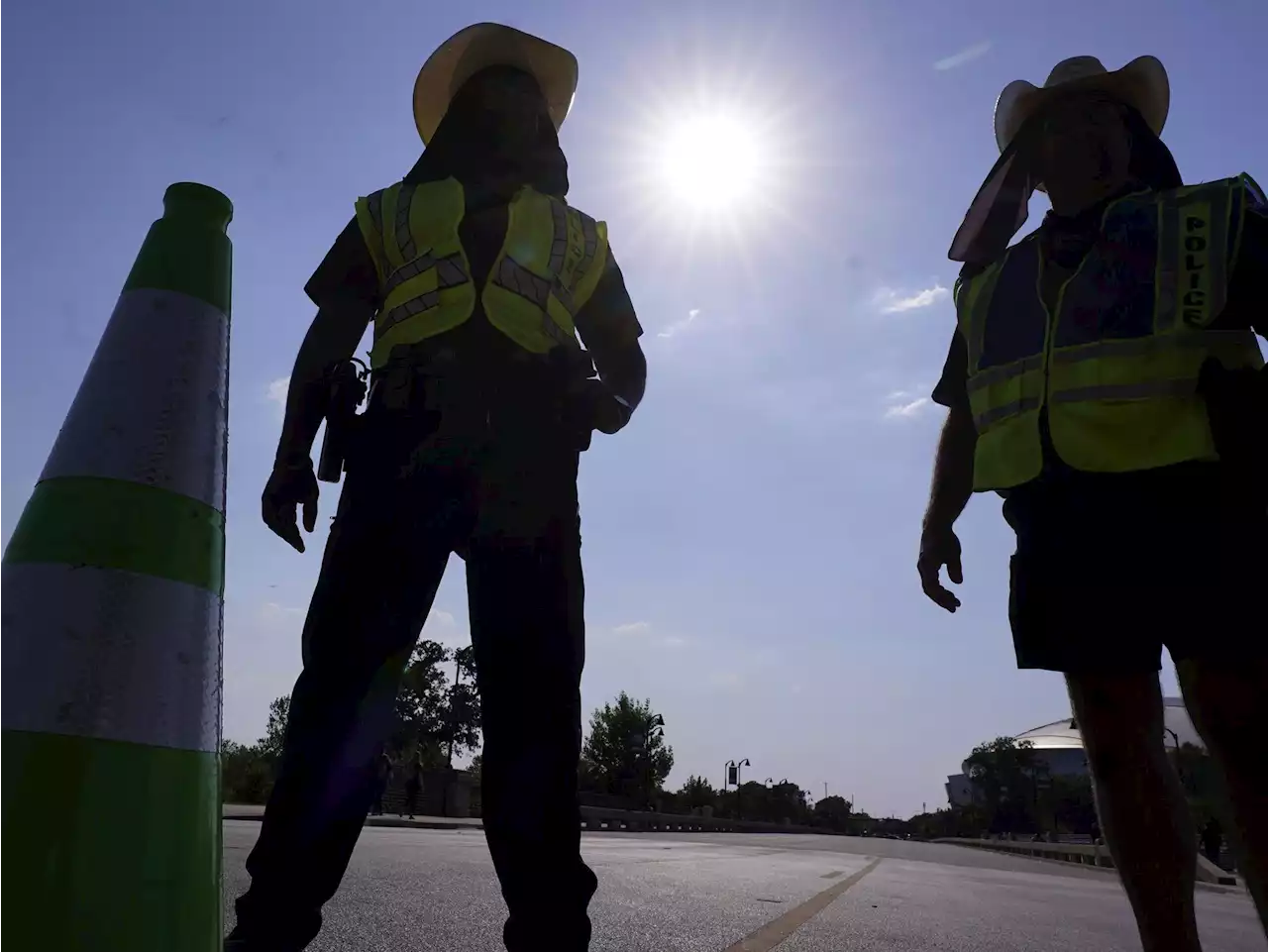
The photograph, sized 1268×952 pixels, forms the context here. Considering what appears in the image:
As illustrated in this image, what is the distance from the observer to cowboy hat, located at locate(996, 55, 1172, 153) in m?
2.89

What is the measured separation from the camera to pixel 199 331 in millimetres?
1777

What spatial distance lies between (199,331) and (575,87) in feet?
4.99

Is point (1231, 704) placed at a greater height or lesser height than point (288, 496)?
lesser

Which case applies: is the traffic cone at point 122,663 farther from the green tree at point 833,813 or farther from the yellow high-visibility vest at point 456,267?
the green tree at point 833,813

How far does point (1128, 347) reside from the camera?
2441 millimetres

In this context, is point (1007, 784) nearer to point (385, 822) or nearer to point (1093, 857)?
point (1093, 857)

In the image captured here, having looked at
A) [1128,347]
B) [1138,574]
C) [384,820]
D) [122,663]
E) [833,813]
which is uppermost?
[1128,347]

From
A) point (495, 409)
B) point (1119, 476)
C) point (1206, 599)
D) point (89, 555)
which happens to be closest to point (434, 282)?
point (495, 409)

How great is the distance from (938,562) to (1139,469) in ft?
2.65

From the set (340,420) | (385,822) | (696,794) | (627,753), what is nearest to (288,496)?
(340,420)

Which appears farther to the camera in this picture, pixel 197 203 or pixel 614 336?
pixel 614 336

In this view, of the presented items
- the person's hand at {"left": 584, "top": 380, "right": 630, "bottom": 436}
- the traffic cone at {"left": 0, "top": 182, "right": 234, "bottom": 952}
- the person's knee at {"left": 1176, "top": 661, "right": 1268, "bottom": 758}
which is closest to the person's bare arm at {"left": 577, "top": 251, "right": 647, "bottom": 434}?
the person's hand at {"left": 584, "top": 380, "right": 630, "bottom": 436}

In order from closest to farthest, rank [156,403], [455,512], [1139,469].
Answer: [156,403]
[455,512]
[1139,469]

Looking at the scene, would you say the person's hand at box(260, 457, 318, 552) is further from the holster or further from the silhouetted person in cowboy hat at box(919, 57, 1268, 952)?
the silhouetted person in cowboy hat at box(919, 57, 1268, 952)
